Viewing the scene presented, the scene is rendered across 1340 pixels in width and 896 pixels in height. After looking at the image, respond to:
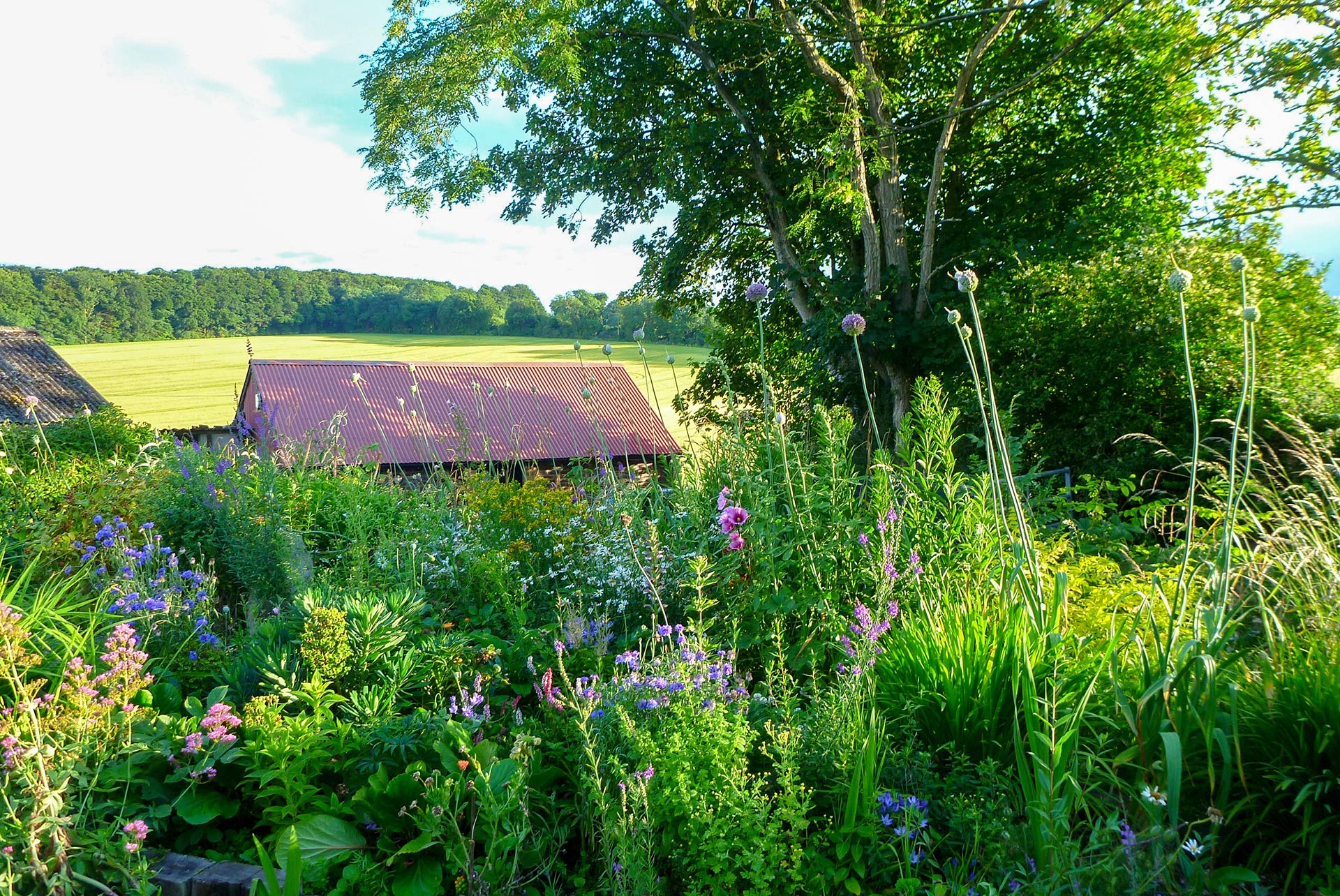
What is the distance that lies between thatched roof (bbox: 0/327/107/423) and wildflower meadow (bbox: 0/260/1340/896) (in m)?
29.9

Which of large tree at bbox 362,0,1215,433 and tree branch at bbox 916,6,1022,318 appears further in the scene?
large tree at bbox 362,0,1215,433

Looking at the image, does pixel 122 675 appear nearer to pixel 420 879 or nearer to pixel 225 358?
pixel 420 879

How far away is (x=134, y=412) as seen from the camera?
3988cm

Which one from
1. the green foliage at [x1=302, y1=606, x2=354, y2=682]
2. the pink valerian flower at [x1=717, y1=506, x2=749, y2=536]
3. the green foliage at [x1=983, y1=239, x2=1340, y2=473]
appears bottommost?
the green foliage at [x1=302, y1=606, x2=354, y2=682]

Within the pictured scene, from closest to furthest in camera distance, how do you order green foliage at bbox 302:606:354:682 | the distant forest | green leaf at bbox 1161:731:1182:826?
green leaf at bbox 1161:731:1182:826 < green foliage at bbox 302:606:354:682 < the distant forest

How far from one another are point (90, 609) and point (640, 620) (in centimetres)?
229

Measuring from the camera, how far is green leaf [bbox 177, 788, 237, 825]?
86.5 inches

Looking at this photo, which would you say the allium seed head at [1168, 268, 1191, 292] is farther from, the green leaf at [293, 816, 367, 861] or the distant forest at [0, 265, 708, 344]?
the distant forest at [0, 265, 708, 344]

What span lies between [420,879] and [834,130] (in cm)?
1152

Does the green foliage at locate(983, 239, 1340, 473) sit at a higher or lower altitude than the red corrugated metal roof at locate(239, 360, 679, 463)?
higher

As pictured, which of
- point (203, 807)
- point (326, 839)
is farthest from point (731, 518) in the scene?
point (203, 807)

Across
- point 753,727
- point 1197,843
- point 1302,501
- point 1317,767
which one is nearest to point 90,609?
point 753,727

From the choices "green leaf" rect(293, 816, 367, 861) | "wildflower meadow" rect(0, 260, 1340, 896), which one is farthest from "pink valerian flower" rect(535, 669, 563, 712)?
"green leaf" rect(293, 816, 367, 861)

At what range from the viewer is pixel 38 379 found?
31.2m
